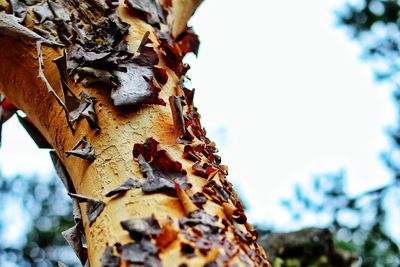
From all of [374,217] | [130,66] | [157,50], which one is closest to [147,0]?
[157,50]

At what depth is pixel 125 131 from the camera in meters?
0.75

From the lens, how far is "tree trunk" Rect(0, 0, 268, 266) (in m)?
0.59

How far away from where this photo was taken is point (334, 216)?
8.25 feet

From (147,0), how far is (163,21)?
47 millimetres

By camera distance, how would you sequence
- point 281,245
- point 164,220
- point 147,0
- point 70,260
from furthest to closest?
1. point 70,260
2. point 281,245
3. point 147,0
4. point 164,220

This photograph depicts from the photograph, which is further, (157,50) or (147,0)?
(147,0)

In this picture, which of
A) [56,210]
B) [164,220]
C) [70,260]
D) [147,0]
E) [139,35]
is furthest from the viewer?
[56,210]

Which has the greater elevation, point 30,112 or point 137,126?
point 137,126

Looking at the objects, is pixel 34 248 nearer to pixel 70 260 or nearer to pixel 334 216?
pixel 70 260

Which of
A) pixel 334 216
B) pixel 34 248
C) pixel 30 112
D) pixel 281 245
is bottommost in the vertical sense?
pixel 34 248

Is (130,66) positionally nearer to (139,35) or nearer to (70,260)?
(139,35)

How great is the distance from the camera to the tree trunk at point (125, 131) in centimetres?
59

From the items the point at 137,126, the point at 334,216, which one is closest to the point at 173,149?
the point at 137,126

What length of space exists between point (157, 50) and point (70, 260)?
2030 millimetres
